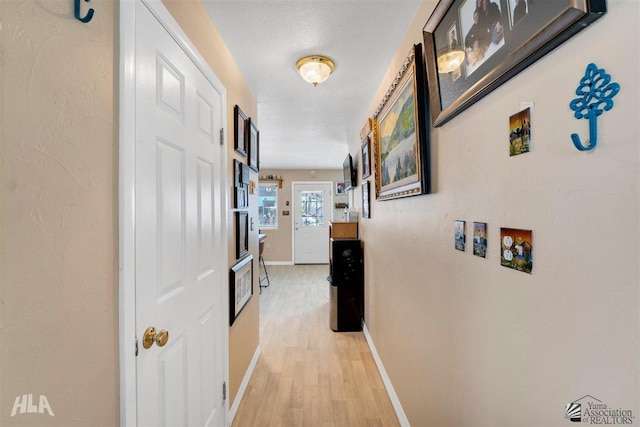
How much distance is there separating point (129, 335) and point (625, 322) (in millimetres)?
1139

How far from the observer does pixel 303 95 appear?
2.39 meters

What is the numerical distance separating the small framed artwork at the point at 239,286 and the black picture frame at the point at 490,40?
56.1 inches

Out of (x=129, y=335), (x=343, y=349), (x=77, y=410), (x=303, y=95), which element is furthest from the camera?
(x=343, y=349)

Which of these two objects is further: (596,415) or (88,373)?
(88,373)

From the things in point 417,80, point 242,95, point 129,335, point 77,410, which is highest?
point 242,95

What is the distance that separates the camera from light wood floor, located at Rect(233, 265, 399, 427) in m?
1.80

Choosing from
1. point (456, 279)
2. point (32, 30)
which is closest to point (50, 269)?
point (32, 30)

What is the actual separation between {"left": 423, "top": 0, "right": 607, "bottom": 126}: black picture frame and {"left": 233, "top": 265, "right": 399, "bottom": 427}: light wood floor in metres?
1.87

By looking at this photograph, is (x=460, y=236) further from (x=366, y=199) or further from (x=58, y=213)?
(x=366, y=199)

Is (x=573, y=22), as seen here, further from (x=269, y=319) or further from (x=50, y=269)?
(x=269, y=319)

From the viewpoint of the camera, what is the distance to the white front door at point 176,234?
0.87 m

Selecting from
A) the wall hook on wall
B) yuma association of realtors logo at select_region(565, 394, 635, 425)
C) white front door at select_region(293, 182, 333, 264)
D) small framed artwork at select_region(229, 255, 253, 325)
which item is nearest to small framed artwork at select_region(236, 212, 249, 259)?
small framed artwork at select_region(229, 255, 253, 325)

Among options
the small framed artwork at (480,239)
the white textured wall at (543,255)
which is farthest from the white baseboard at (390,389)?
the small framed artwork at (480,239)

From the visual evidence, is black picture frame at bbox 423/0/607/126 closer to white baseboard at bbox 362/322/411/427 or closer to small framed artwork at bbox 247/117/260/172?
small framed artwork at bbox 247/117/260/172
